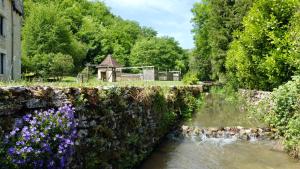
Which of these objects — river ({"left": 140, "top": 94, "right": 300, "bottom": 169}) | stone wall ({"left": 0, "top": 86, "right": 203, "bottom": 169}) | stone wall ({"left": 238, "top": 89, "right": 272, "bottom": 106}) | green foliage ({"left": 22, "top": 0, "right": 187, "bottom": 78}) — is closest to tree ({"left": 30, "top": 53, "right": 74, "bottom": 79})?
green foliage ({"left": 22, "top": 0, "right": 187, "bottom": 78})

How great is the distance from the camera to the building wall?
23297 millimetres

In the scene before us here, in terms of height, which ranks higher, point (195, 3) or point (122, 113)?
point (195, 3)

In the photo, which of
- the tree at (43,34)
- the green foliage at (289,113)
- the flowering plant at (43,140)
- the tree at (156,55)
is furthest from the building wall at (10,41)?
the tree at (156,55)

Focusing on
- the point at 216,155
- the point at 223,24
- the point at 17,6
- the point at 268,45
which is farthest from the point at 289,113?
the point at 223,24

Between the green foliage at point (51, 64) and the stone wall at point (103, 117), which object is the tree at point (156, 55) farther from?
the stone wall at point (103, 117)

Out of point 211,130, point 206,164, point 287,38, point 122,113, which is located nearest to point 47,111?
point 122,113

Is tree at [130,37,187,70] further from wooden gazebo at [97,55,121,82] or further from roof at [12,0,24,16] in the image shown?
roof at [12,0,24,16]

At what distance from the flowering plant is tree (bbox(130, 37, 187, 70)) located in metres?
58.5

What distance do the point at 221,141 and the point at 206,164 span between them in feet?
11.0

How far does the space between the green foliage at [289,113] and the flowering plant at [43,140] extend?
731 cm

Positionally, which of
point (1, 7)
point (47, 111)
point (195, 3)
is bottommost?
point (47, 111)

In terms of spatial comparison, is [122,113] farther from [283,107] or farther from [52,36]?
[52,36]

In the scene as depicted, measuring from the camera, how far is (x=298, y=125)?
10.1 meters

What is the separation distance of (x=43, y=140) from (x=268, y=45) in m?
16.3
